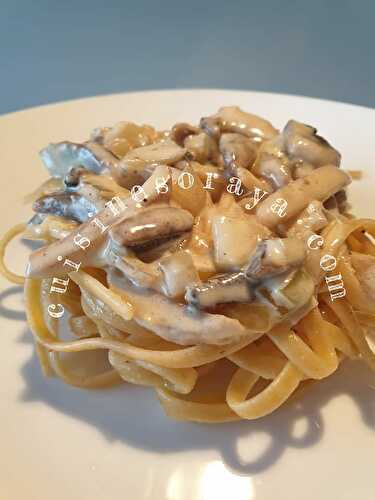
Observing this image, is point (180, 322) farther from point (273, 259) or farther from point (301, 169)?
point (301, 169)

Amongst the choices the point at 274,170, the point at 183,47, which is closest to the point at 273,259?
the point at 274,170

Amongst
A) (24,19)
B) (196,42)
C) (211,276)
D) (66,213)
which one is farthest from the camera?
Result: (24,19)

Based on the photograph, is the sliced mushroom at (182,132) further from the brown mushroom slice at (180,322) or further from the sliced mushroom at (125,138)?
the brown mushroom slice at (180,322)

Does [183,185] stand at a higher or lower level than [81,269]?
higher

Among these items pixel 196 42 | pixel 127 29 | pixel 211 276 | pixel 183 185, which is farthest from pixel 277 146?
pixel 127 29

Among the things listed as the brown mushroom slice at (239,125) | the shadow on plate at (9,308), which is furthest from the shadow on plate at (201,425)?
the brown mushroom slice at (239,125)

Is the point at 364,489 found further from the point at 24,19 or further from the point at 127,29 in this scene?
the point at 24,19
